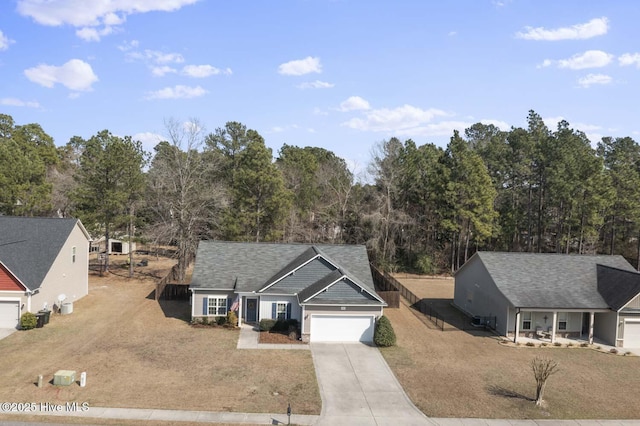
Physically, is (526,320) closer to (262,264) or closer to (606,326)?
(606,326)

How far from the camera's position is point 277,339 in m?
27.8

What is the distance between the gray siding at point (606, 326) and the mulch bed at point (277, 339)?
18.9 metres

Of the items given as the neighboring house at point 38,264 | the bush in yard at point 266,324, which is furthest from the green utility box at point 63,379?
the bush in yard at point 266,324

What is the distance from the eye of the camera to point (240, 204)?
45.8 m

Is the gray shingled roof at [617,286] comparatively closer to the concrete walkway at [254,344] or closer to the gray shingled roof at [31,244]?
the concrete walkway at [254,344]

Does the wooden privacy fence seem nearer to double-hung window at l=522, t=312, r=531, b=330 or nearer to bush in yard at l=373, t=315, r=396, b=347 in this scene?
double-hung window at l=522, t=312, r=531, b=330

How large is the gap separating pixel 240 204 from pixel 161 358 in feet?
76.2

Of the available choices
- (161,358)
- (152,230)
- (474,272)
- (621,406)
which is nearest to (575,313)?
(474,272)

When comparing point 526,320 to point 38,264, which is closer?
point 526,320

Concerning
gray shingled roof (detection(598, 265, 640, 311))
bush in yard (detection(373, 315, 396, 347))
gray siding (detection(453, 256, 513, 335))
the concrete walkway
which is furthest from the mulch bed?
gray shingled roof (detection(598, 265, 640, 311))

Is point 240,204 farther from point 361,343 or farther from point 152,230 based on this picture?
point 361,343

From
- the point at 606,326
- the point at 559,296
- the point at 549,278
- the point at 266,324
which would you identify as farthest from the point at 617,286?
the point at 266,324

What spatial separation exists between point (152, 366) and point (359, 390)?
9.82 m

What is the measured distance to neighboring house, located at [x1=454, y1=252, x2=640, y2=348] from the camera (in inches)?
1156
